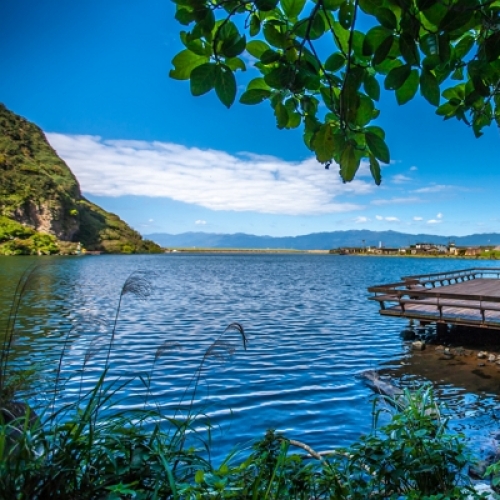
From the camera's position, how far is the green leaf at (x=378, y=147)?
50.4 inches

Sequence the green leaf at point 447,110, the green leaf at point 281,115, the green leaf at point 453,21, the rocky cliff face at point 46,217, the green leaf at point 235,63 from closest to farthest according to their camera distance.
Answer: the green leaf at point 453,21 < the green leaf at point 235,63 < the green leaf at point 281,115 < the green leaf at point 447,110 < the rocky cliff face at point 46,217

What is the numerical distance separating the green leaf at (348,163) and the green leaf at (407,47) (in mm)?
346

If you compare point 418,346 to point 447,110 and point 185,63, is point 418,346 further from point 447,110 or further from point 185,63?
point 185,63

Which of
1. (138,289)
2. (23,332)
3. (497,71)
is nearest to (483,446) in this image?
(138,289)

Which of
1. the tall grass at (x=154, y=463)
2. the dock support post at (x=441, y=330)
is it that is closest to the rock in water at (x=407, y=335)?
the dock support post at (x=441, y=330)

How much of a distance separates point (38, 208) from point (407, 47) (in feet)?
499

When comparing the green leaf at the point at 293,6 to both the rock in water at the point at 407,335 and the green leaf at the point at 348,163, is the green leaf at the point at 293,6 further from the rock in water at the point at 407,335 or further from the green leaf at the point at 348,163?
the rock in water at the point at 407,335

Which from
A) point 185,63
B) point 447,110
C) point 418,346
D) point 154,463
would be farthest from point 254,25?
point 418,346

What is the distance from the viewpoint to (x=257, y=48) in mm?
1567

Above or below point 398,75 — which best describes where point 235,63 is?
above

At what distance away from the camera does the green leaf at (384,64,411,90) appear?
1355 mm

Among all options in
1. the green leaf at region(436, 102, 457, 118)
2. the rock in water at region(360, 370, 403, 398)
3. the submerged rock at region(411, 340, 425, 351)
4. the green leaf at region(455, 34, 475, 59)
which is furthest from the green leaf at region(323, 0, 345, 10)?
the submerged rock at region(411, 340, 425, 351)

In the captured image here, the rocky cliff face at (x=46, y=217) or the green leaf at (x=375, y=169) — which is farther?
the rocky cliff face at (x=46, y=217)

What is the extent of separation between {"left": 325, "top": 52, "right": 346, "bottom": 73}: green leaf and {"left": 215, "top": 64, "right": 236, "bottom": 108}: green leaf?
1.39ft
